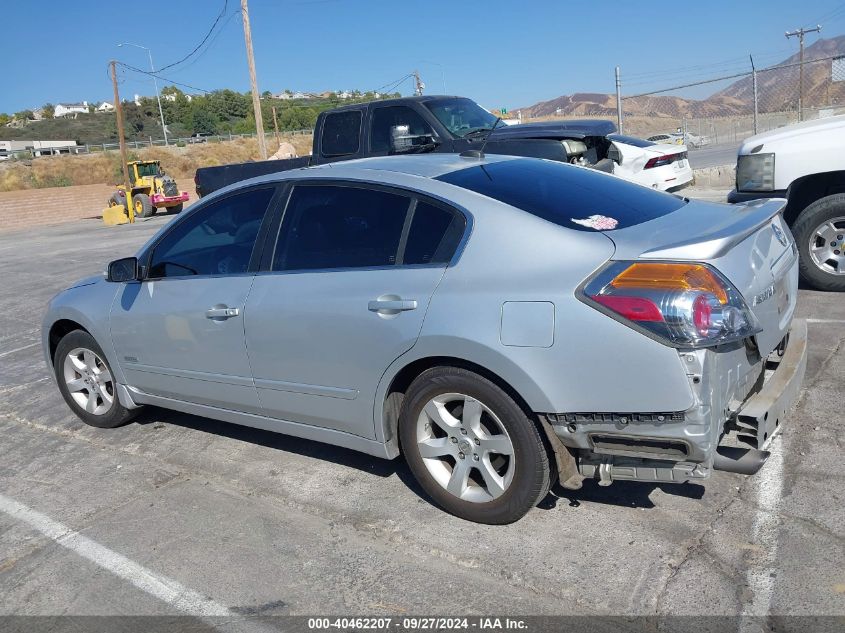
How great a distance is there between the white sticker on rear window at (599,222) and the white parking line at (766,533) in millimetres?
1409

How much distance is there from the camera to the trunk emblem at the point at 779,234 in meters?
3.68

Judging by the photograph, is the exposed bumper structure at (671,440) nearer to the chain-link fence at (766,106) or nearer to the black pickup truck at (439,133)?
the black pickup truck at (439,133)

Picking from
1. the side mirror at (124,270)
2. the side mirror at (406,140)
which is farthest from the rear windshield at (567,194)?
the side mirror at (406,140)

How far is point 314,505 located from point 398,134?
6.05 m

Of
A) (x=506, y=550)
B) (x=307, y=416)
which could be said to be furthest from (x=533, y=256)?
(x=307, y=416)

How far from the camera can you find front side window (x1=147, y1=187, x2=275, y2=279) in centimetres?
425

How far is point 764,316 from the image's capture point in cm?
327

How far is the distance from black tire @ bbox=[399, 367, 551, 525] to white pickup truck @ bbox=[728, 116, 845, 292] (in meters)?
4.38

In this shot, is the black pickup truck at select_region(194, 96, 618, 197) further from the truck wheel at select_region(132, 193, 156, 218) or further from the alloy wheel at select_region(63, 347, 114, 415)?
the truck wheel at select_region(132, 193, 156, 218)

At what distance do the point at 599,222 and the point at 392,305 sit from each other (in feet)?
3.23

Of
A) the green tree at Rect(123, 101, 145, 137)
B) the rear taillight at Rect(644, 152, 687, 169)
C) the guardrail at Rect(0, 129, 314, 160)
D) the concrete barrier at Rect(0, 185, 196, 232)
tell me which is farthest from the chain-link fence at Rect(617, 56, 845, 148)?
the green tree at Rect(123, 101, 145, 137)

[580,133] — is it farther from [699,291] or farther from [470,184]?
[699,291]

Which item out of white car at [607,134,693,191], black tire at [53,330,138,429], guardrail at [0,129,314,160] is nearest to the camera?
black tire at [53,330,138,429]

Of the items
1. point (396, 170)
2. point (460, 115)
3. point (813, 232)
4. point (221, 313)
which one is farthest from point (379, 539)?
point (460, 115)
